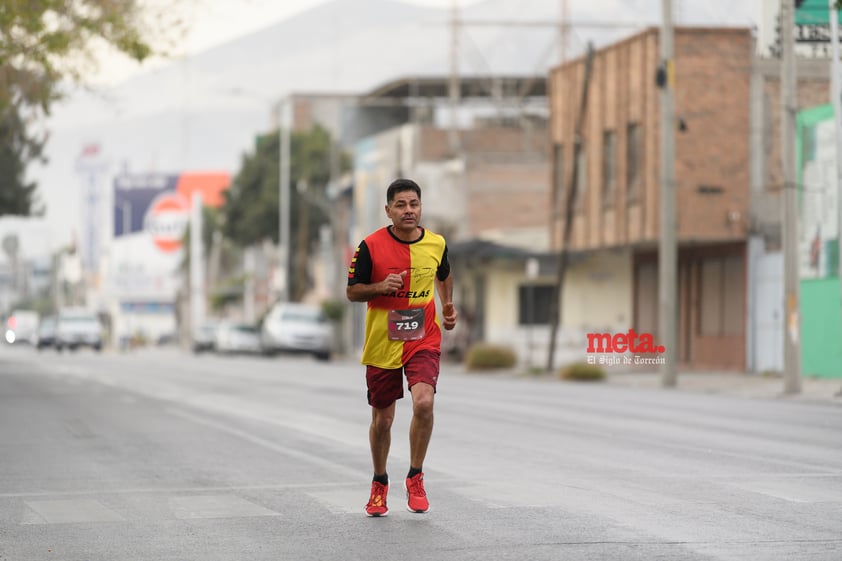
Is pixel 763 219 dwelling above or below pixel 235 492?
above

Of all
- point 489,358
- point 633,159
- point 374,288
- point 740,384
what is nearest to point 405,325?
point 374,288

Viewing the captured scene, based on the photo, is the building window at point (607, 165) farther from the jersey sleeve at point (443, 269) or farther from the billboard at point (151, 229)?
the billboard at point (151, 229)

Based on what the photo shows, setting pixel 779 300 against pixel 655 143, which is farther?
pixel 655 143

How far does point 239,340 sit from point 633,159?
1181 inches

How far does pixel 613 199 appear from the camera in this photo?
1757 inches

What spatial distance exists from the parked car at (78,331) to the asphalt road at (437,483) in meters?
53.5

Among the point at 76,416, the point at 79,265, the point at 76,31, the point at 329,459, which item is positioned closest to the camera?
the point at 329,459

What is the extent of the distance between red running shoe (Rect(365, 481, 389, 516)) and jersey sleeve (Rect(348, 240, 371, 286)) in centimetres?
128

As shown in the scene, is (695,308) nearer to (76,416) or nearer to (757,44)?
(757,44)

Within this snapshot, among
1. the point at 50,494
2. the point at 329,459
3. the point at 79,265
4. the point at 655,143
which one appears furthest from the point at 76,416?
the point at 79,265

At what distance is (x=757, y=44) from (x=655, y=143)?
336cm

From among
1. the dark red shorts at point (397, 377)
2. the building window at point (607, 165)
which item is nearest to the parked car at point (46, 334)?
the building window at point (607, 165)

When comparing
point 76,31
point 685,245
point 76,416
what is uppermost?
point 76,31

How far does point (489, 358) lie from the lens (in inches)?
1790
